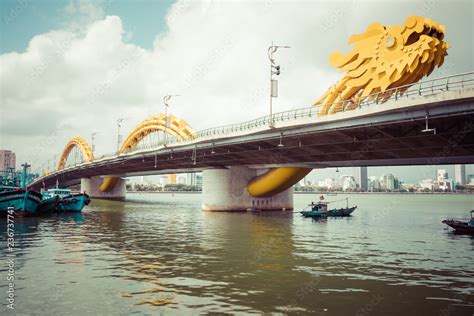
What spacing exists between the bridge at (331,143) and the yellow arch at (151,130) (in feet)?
35.8

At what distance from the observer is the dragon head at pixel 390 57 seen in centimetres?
3522

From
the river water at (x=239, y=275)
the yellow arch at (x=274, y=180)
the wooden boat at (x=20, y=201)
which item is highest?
the yellow arch at (x=274, y=180)

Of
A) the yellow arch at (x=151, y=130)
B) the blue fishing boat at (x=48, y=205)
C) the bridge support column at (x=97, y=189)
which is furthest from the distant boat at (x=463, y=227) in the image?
the bridge support column at (x=97, y=189)

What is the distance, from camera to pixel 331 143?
138 ft

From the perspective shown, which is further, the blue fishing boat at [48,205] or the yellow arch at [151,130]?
the yellow arch at [151,130]

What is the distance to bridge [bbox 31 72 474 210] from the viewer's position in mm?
28578

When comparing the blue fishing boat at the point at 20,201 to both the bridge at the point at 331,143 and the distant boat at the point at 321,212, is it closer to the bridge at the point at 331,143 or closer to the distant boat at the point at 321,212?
the bridge at the point at 331,143

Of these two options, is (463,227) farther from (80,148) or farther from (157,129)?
(80,148)

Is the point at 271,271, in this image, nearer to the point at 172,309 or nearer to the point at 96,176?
the point at 172,309

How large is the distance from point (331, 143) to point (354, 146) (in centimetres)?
330

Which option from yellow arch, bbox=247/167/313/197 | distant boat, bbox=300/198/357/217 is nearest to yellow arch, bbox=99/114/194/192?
yellow arch, bbox=247/167/313/197

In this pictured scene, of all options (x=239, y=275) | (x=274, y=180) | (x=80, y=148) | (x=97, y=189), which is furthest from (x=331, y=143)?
(x=80, y=148)

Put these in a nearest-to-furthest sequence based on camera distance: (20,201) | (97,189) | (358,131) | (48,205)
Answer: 1. (358,131)
2. (20,201)
3. (48,205)
4. (97,189)

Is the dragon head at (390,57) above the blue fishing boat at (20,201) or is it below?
above
